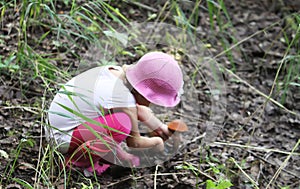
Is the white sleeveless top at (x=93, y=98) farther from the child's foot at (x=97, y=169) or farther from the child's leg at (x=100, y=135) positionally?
the child's foot at (x=97, y=169)

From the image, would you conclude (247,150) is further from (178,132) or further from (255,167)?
(178,132)

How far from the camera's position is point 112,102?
1.87 m

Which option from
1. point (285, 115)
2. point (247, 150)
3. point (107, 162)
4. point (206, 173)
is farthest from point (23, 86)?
point (285, 115)

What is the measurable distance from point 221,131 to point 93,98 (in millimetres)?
841

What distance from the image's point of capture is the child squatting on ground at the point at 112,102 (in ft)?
5.95

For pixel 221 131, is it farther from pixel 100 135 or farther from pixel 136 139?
pixel 100 135

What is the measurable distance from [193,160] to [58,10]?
142 cm

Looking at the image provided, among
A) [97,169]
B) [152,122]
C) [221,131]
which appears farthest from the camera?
[221,131]

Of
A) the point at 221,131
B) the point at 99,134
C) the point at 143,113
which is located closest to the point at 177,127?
the point at 143,113

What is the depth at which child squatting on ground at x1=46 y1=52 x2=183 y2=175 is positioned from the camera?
1814 millimetres

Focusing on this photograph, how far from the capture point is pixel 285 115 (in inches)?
105

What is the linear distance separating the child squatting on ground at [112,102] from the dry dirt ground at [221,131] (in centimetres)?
12

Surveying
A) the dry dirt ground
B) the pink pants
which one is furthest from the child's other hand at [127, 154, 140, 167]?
the pink pants

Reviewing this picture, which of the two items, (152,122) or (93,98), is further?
(152,122)
